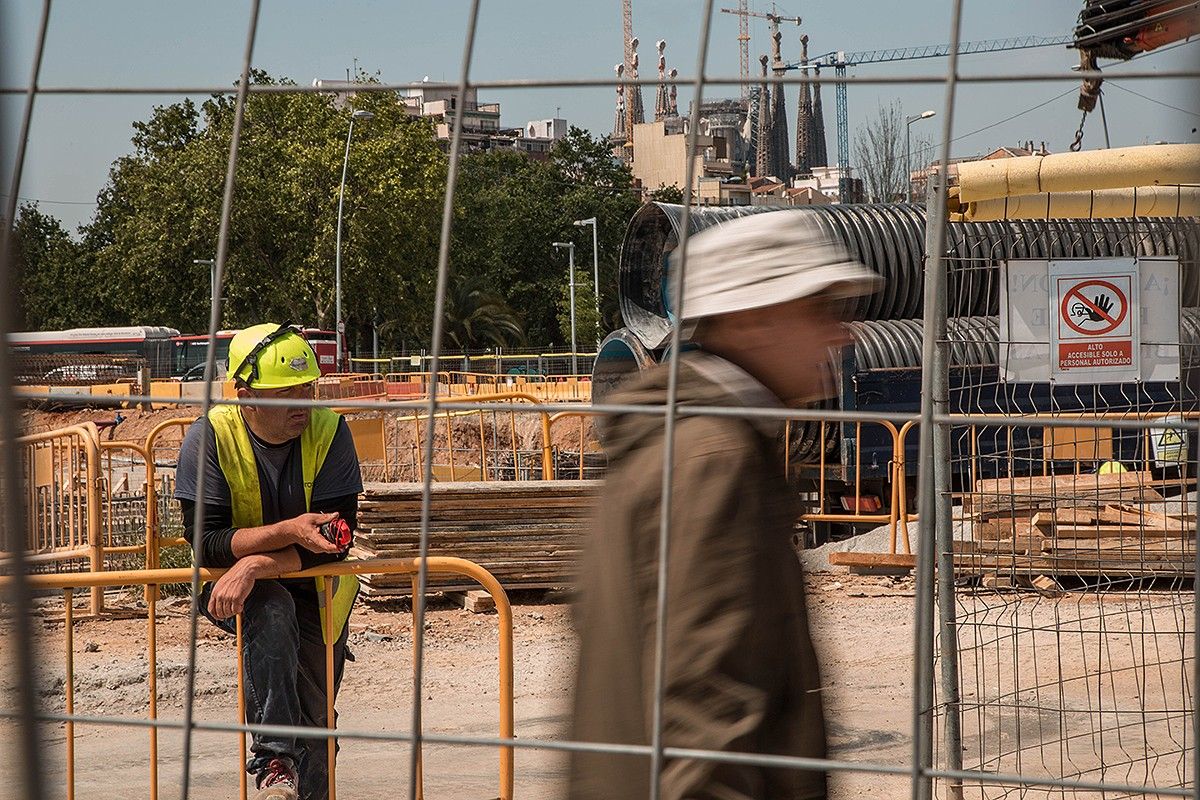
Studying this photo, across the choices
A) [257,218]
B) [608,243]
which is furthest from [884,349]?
[608,243]

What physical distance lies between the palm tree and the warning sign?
1852 centimetres

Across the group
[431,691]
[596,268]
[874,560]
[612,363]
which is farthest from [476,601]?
[612,363]

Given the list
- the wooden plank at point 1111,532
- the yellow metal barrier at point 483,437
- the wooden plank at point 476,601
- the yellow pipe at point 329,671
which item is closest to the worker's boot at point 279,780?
the yellow pipe at point 329,671

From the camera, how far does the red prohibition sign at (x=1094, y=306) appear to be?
16.2 ft

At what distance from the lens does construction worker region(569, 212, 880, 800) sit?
1.77 metres

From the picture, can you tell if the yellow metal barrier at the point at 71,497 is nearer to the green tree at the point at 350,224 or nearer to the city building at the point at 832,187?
the green tree at the point at 350,224

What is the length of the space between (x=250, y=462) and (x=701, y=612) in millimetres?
2575

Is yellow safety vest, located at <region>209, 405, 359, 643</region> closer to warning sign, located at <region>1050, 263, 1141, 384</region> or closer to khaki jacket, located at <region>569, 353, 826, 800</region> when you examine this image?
khaki jacket, located at <region>569, 353, 826, 800</region>

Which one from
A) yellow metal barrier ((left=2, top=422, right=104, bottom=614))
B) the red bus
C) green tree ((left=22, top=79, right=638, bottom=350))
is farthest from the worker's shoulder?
the red bus

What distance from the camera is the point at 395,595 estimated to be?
10.1m

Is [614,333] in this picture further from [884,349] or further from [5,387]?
[5,387]

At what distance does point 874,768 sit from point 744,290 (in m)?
0.73

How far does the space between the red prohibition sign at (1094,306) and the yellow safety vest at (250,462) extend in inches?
110

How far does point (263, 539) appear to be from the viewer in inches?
149
